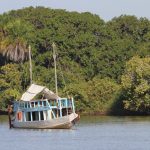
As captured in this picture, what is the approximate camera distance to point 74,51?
10544 cm

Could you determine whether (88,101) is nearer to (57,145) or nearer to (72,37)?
(72,37)

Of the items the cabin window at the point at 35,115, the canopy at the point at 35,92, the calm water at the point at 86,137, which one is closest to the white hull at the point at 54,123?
the cabin window at the point at 35,115

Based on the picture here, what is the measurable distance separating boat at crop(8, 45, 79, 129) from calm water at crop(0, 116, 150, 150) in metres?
1.12

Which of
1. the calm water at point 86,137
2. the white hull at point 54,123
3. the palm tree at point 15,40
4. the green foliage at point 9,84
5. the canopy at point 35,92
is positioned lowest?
the calm water at point 86,137

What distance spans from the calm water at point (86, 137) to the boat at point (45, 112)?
1.12m

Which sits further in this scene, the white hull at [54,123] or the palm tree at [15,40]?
the palm tree at [15,40]

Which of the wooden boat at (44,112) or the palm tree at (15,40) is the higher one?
the palm tree at (15,40)

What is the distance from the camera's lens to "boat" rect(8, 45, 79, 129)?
237ft

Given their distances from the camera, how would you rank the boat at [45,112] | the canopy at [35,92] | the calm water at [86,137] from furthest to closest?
the canopy at [35,92] < the boat at [45,112] < the calm water at [86,137]

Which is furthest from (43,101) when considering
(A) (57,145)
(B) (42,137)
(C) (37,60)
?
(C) (37,60)

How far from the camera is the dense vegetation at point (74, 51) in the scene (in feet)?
327

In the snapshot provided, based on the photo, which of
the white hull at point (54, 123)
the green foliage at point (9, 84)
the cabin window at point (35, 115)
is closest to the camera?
the white hull at point (54, 123)

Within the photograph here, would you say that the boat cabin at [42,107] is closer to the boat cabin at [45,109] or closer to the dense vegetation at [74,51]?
the boat cabin at [45,109]

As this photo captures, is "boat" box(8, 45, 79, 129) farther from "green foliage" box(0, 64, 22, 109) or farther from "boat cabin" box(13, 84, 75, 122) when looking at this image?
"green foliage" box(0, 64, 22, 109)
